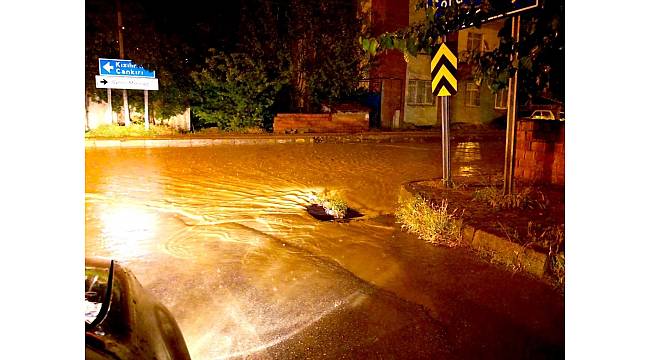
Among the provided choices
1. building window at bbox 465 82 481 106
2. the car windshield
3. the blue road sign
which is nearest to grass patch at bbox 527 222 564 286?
the car windshield

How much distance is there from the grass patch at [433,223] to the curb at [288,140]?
12.3 m

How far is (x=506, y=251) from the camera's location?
5707 millimetres

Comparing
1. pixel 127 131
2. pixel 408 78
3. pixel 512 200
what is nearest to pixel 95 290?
pixel 512 200

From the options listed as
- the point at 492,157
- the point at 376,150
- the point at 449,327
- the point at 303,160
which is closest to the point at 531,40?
the point at 449,327

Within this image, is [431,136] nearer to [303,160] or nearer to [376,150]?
[376,150]

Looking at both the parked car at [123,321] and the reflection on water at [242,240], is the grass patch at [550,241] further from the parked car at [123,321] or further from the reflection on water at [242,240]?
the parked car at [123,321]

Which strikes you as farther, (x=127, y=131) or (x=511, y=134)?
(x=127, y=131)

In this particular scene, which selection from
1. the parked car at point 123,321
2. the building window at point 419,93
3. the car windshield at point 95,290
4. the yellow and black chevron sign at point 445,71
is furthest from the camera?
the building window at point 419,93

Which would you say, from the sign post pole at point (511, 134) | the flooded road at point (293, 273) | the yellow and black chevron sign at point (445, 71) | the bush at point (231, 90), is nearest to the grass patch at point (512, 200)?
the sign post pole at point (511, 134)

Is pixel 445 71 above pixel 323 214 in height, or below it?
above

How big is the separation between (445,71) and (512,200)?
94.6 inches

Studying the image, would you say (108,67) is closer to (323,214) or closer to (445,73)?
(323,214)

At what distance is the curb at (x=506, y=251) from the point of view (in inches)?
209

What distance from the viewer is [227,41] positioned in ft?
74.4
